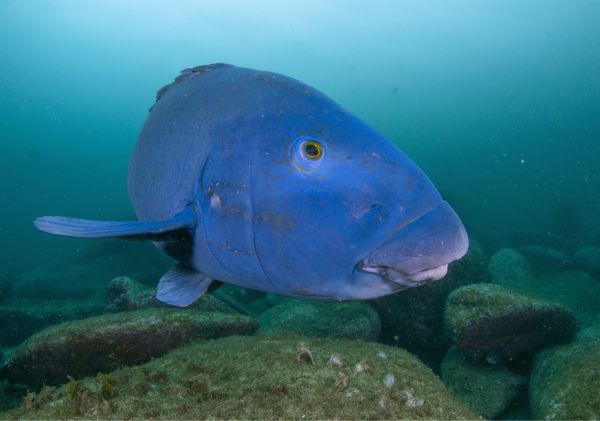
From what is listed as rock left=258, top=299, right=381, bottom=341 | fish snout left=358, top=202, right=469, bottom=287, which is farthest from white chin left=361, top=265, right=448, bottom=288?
rock left=258, top=299, right=381, bottom=341

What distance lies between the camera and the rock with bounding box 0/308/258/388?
4301 mm

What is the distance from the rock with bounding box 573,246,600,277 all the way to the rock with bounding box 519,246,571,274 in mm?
409

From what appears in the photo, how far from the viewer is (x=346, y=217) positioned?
128 centimetres

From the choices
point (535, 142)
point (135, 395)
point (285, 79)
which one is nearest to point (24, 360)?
point (135, 395)

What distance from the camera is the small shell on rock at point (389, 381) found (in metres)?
2.48

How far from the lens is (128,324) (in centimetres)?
434

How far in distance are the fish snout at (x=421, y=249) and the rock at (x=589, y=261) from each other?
1510 centimetres

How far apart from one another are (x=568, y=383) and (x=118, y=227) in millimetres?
4399

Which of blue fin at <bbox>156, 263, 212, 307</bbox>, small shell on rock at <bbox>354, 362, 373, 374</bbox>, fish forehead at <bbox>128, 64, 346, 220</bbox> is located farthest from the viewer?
small shell on rock at <bbox>354, 362, 373, 374</bbox>

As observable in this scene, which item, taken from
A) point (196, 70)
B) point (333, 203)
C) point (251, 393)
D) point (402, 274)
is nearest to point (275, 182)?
point (333, 203)

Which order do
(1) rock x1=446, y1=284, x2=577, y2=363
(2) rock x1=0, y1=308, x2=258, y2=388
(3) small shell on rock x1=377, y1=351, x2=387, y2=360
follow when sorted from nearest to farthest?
(3) small shell on rock x1=377, y1=351, x2=387, y2=360, (2) rock x1=0, y1=308, x2=258, y2=388, (1) rock x1=446, y1=284, x2=577, y2=363

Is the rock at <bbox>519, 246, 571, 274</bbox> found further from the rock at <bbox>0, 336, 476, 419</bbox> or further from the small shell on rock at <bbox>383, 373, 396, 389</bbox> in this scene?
the small shell on rock at <bbox>383, 373, 396, 389</bbox>

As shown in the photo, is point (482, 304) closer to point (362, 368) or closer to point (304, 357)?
point (362, 368)

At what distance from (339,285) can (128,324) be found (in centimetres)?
384
